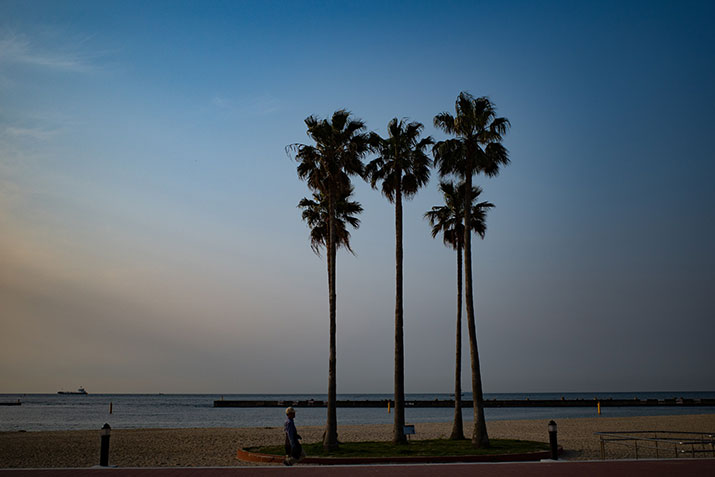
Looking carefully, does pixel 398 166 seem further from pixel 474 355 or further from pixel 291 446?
pixel 291 446

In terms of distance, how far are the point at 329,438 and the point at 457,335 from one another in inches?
355

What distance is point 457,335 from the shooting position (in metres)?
30.2

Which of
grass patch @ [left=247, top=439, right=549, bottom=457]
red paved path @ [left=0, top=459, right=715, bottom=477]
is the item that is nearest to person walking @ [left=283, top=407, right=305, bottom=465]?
red paved path @ [left=0, top=459, right=715, bottom=477]

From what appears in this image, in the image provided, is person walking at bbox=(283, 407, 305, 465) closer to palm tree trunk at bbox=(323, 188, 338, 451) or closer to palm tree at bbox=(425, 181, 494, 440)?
palm tree trunk at bbox=(323, 188, 338, 451)

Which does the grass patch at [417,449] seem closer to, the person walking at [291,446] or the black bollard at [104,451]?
the person walking at [291,446]

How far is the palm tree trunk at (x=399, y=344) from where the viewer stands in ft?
85.6

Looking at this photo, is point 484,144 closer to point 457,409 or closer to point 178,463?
point 457,409

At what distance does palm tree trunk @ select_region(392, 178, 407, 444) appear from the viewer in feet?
85.6

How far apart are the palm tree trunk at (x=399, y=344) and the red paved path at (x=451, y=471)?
11.1 metres

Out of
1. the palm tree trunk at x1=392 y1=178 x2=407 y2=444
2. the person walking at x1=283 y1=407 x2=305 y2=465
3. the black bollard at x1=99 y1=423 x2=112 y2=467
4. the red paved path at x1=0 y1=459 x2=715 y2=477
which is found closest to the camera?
the red paved path at x1=0 y1=459 x2=715 y2=477

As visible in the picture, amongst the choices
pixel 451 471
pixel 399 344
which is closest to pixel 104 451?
pixel 451 471

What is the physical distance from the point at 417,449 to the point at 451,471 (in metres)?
9.84

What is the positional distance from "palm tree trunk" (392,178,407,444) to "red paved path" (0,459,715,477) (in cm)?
1114

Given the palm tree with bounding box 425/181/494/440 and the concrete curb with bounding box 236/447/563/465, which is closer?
the concrete curb with bounding box 236/447/563/465
